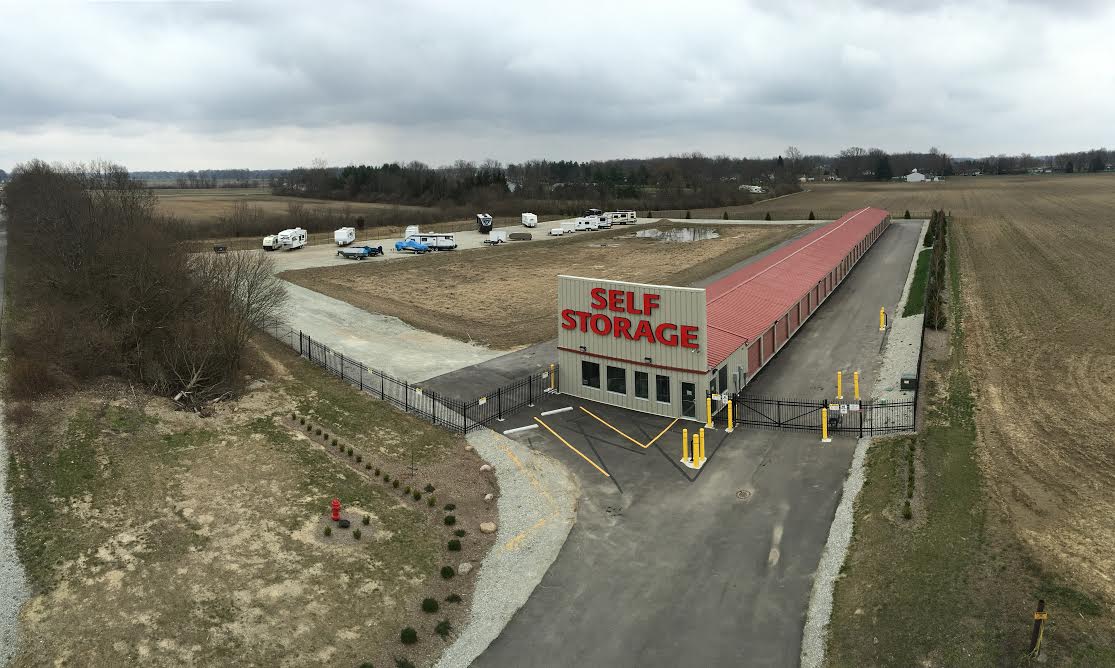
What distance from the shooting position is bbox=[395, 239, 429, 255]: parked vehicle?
90.1 metres

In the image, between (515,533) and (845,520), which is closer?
(845,520)

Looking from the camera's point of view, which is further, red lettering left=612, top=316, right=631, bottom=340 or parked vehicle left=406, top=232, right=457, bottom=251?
parked vehicle left=406, top=232, right=457, bottom=251

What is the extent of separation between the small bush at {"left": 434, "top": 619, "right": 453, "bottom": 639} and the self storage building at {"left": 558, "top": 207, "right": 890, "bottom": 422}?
1631 centimetres

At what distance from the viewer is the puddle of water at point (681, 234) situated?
105312mm

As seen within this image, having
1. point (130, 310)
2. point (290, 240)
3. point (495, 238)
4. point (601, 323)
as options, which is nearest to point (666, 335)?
point (601, 323)

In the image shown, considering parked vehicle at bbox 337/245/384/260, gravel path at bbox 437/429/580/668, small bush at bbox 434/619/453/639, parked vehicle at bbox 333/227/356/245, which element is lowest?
small bush at bbox 434/619/453/639

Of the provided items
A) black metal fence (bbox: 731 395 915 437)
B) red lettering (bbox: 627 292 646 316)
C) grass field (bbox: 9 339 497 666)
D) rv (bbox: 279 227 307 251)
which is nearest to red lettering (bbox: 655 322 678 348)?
red lettering (bbox: 627 292 646 316)

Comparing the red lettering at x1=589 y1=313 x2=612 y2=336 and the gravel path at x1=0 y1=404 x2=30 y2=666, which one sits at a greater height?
the red lettering at x1=589 y1=313 x2=612 y2=336

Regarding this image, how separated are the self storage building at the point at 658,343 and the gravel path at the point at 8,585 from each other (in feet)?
73.6

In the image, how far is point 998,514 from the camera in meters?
22.0

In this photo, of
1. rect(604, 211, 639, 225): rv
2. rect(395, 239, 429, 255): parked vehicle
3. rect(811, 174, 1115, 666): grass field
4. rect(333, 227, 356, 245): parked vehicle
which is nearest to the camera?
rect(811, 174, 1115, 666): grass field

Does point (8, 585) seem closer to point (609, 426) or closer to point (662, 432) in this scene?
point (609, 426)

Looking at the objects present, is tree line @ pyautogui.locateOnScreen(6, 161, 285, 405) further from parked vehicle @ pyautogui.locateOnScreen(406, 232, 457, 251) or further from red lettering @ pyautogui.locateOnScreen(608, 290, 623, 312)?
parked vehicle @ pyautogui.locateOnScreen(406, 232, 457, 251)

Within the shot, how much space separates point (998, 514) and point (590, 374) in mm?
18185
